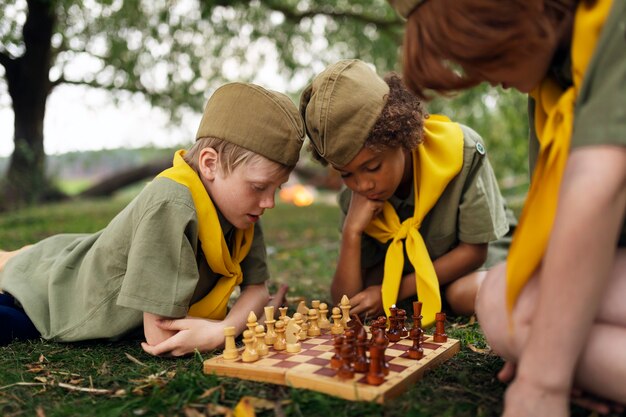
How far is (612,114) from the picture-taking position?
149 cm

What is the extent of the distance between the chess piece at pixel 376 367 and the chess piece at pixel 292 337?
18.4 inches

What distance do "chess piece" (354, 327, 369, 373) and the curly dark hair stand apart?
3.54 ft

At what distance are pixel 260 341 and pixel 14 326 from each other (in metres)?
1.32

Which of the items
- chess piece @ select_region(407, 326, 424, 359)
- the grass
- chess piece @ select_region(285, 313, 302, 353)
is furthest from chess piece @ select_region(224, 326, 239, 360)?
chess piece @ select_region(407, 326, 424, 359)

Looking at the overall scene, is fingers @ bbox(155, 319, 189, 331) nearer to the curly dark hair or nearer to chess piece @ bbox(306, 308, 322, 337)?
chess piece @ bbox(306, 308, 322, 337)

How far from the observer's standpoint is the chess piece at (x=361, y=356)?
6.75ft

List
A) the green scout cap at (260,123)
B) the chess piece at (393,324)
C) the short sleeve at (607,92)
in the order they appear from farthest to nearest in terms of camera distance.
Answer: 1. the green scout cap at (260,123)
2. the chess piece at (393,324)
3. the short sleeve at (607,92)

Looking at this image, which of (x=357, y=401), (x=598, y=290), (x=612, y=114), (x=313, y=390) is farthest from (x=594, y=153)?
(x=313, y=390)

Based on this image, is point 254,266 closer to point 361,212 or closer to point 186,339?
point 361,212

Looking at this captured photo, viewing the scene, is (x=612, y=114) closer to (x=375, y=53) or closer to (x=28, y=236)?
(x=28, y=236)

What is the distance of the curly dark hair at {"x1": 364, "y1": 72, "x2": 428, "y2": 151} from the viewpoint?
112 inches

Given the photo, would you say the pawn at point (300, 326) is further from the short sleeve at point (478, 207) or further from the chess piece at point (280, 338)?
the short sleeve at point (478, 207)

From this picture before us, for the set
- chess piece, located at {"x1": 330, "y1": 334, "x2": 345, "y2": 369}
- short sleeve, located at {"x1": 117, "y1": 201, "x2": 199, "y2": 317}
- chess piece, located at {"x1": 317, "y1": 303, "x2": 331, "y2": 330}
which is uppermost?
short sleeve, located at {"x1": 117, "y1": 201, "x2": 199, "y2": 317}

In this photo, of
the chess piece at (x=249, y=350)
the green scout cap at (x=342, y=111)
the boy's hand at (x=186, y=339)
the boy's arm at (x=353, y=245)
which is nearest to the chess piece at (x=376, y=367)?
the chess piece at (x=249, y=350)
